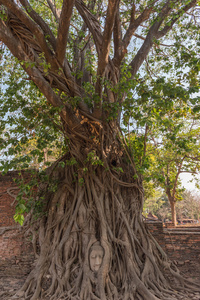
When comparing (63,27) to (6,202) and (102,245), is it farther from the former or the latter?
(6,202)

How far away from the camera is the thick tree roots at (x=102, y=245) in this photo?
12.4 ft

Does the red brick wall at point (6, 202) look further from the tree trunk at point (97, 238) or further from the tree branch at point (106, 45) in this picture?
the tree branch at point (106, 45)

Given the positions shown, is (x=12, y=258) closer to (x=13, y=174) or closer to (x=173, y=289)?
(x=13, y=174)

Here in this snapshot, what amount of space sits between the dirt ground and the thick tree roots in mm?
225

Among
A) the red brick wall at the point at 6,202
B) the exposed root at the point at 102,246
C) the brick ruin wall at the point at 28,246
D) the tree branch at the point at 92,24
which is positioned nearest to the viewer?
the exposed root at the point at 102,246

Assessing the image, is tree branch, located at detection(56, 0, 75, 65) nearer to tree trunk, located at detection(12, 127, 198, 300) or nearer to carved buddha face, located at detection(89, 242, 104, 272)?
tree trunk, located at detection(12, 127, 198, 300)

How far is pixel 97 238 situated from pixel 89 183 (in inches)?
41.3

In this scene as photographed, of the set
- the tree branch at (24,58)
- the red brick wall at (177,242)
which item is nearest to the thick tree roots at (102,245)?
the red brick wall at (177,242)

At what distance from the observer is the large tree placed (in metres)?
3.83

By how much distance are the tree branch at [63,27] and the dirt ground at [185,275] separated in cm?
393

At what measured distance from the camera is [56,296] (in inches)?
146

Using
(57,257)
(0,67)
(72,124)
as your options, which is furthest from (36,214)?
(0,67)

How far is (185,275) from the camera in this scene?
4.96 m

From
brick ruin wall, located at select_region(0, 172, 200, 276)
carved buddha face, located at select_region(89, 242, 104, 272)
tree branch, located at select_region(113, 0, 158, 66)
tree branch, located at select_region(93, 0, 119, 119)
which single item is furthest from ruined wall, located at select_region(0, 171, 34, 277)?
tree branch, located at select_region(113, 0, 158, 66)
